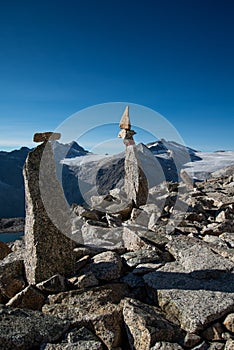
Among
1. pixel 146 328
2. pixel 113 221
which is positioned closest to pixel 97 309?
pixel 146 328

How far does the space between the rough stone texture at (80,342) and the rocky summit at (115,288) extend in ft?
0.06

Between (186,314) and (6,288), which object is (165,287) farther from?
(6,288)

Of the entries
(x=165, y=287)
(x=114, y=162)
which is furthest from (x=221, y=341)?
(x=114, y=162)

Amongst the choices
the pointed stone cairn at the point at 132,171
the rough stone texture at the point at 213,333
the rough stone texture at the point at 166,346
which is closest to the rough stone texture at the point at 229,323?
the rough stone texture at the point at 213,333

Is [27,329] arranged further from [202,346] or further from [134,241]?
[134,241]

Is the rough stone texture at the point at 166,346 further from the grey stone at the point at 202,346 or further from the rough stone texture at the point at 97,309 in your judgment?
the rough stone texture at the point at 97,309

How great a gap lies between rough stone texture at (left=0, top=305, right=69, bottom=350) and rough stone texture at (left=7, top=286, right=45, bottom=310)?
784mm

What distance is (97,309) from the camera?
20.0ft

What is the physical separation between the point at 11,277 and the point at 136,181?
8.27 metres

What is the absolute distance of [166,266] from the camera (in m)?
7.75

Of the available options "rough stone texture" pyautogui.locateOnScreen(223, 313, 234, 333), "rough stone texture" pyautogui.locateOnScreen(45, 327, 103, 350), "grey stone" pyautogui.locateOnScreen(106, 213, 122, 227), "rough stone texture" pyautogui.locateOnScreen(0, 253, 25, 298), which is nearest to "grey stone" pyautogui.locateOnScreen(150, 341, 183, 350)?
"rough stone texture" pyautogui.locateOnScreen(45, 327, 103, 350)

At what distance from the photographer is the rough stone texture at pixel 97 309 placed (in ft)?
18.1

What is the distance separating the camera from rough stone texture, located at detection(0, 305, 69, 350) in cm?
510

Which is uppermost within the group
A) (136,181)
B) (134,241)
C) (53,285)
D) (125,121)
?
(125,121)
